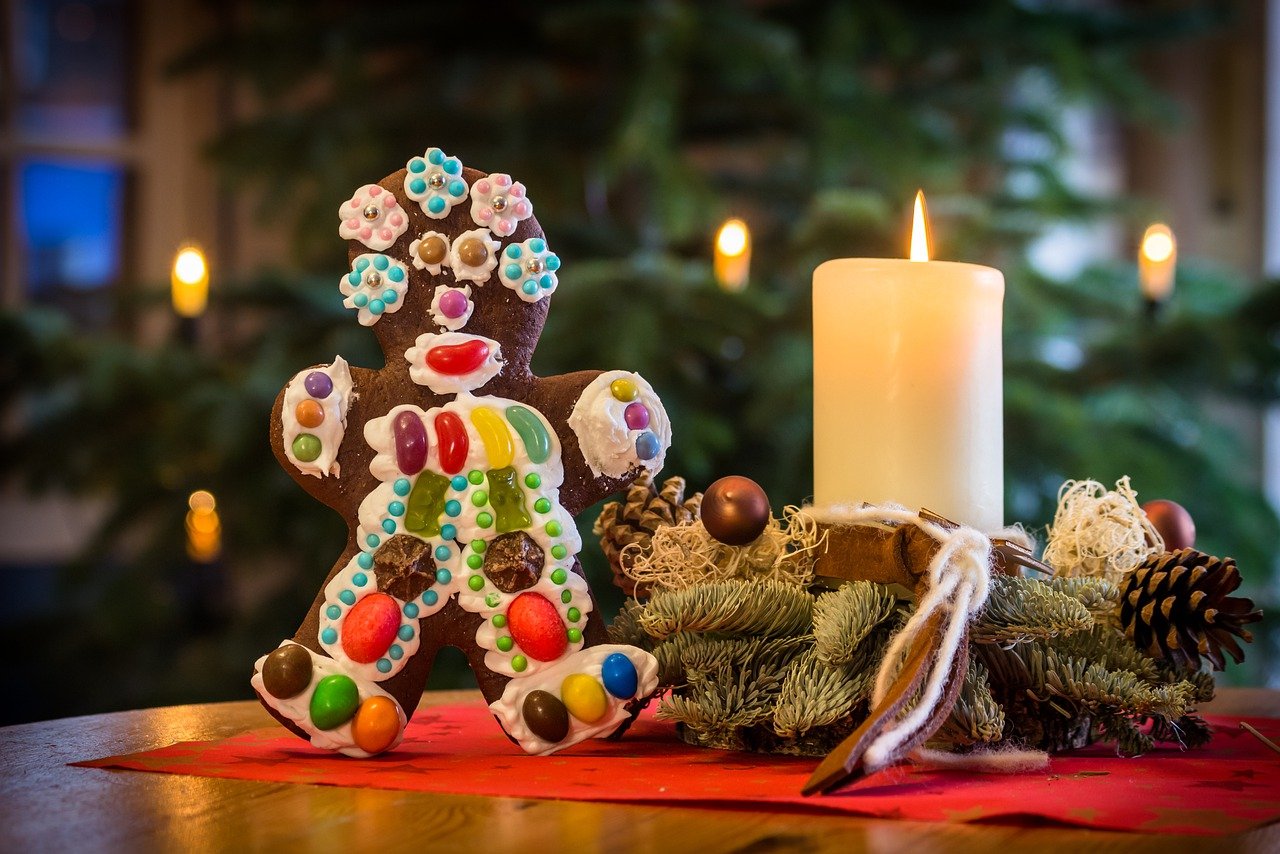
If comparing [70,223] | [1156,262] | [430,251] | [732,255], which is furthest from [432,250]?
[70,223]

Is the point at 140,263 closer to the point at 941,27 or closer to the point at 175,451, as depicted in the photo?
the point at 175,451

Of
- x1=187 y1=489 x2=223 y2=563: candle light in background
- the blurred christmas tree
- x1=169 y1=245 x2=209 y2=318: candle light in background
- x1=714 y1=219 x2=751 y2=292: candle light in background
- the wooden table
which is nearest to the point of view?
the wooden table

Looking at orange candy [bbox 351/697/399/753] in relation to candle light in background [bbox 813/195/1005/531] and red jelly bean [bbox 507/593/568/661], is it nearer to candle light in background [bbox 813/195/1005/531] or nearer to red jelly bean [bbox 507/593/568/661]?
red jelly bean [bbox 507/593/568/661]

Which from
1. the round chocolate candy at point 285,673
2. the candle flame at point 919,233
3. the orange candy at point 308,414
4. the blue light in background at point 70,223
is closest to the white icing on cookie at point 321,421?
the orange candy at point 308,414

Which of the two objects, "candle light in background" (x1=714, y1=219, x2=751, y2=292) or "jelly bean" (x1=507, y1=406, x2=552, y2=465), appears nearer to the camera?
"jelly bean" (x1=507, y1=406, x2=552, y2=465)

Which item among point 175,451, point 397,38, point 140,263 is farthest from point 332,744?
point 140,263

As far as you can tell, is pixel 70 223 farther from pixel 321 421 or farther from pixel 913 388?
pixel 913 388

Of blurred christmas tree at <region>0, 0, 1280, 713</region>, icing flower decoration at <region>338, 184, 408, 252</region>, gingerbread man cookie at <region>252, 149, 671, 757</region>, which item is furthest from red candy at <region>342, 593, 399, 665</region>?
blurred christmas tree at <region>0, 0, 1280, 713</region>
